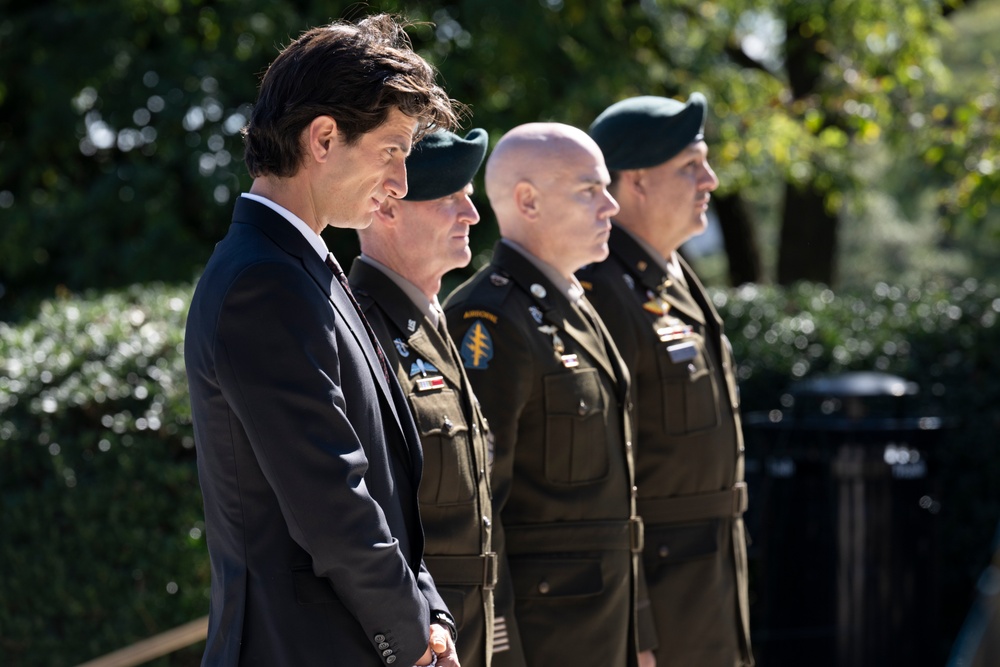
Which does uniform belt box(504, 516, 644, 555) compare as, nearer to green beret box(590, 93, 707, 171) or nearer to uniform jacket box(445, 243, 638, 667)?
uniform jacket box(445, 243, 638, 667)

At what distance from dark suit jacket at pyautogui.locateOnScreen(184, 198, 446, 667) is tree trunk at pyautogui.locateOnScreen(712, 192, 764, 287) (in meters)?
12.1

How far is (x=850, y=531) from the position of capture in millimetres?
5531

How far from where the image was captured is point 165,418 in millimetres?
4852

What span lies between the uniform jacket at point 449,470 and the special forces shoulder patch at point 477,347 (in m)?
0.32

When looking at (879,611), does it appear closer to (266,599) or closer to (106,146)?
(266,599)

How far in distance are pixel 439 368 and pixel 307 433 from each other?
3.07ft

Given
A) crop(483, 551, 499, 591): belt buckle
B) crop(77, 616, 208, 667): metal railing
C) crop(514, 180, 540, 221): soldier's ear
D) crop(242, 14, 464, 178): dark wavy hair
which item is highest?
crop(242, 14, 464, 178): dark wavy hair

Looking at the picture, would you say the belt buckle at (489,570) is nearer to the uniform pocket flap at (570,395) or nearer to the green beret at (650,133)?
the uniform pocket flap at (570,395)

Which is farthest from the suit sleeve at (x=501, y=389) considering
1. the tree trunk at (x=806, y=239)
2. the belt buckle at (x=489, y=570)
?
the tree trunk at (x=806, y=239)

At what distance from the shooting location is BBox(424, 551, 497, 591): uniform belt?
3020mm

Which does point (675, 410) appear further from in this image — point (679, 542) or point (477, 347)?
point (477, 347)

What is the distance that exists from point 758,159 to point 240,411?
861 cm

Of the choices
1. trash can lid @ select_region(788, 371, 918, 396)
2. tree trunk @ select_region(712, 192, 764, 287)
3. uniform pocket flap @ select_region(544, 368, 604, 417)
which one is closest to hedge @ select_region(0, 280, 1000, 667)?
uniform pocket flap @ select_region(544, 368, 604, 417)

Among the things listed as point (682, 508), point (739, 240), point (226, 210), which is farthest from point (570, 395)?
point (739, 240)
